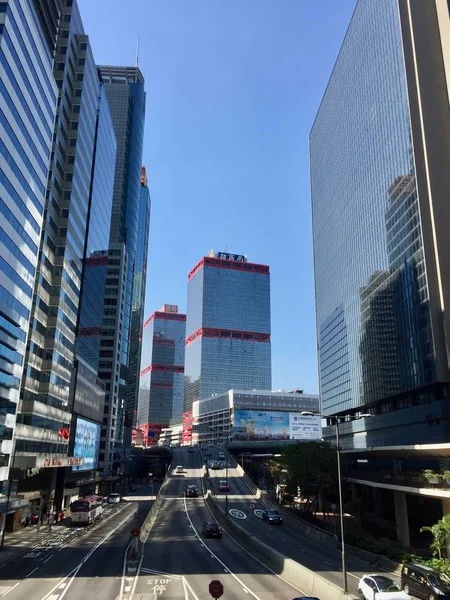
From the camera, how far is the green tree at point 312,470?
230 ft

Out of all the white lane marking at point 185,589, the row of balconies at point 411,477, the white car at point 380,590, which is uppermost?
the row of balconies at point 411,477

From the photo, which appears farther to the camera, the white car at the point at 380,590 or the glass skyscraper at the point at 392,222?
the glass skyscraper at the point at 392,222

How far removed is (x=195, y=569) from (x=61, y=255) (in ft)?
191

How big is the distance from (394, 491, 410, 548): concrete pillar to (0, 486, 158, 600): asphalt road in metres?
31.8

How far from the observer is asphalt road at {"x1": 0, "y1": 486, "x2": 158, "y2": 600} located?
95.7 ft

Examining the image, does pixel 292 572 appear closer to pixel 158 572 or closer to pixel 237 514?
pixel 158 572

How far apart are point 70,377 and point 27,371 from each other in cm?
1826

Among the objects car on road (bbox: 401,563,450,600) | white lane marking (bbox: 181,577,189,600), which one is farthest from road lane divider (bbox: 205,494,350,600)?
white lane marking (bbox: 181,577,189,600)

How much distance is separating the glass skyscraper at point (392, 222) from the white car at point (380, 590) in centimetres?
4507

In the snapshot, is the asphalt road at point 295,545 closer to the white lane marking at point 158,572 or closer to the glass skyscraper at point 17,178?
the white lane marking at point 158,572

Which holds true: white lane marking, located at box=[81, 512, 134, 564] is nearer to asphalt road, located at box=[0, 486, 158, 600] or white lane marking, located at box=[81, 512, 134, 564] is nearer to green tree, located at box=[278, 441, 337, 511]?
asphalt road, located at box=[0, 486, 158, 600]

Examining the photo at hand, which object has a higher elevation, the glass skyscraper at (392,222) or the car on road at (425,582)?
the glass skyscraper at (392,222)

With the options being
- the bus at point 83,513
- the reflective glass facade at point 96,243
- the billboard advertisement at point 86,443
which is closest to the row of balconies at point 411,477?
the bus at point 83,513

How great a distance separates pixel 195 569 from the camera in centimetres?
3534
